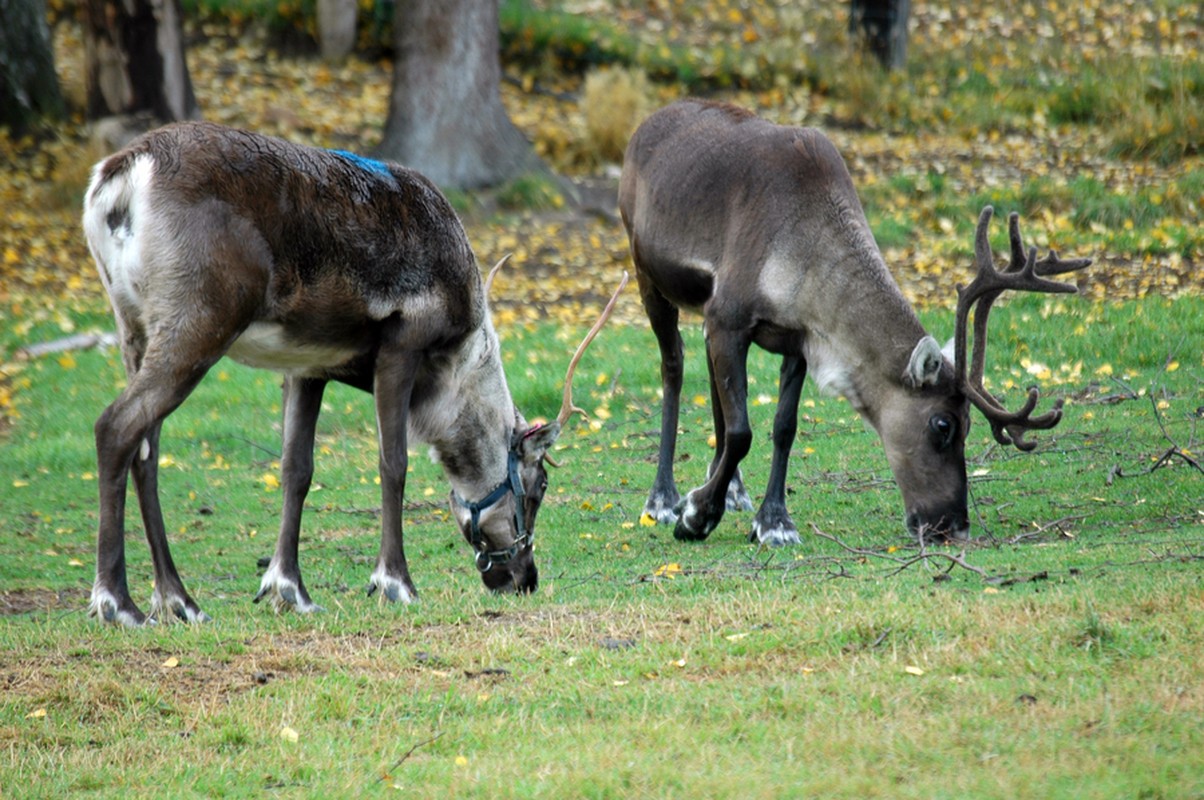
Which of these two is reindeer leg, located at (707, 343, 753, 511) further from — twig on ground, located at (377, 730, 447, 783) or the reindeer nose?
twig on ground, located at (377, 730, 447, 783)

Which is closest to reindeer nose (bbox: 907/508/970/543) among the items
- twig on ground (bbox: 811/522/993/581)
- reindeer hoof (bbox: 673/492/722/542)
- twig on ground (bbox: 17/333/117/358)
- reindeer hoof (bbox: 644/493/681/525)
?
twig on ground (bbox: 811/522/993/581)

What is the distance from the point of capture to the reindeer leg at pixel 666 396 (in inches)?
397

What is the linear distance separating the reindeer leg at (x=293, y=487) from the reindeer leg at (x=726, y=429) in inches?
96.5

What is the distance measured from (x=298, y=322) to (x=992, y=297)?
4.09 meters

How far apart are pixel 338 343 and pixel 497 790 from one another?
335cm

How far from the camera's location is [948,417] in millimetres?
8375

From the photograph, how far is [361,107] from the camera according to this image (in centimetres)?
2334

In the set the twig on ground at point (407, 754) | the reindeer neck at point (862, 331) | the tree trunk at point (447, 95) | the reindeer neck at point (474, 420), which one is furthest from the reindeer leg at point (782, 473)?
the tree trunk at point (447, 95)

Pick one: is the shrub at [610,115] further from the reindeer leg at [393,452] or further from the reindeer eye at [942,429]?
the reindeer leg at [393,452]

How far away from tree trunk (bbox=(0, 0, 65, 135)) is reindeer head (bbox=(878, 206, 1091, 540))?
54.8 feet

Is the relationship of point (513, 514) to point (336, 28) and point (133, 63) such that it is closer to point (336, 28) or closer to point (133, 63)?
point (133, 63)

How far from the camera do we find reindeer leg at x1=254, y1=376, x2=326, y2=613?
24.7 feet

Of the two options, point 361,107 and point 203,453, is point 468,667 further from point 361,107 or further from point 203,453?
point 361,107

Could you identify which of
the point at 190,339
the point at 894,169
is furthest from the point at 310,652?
the point at 894,169
